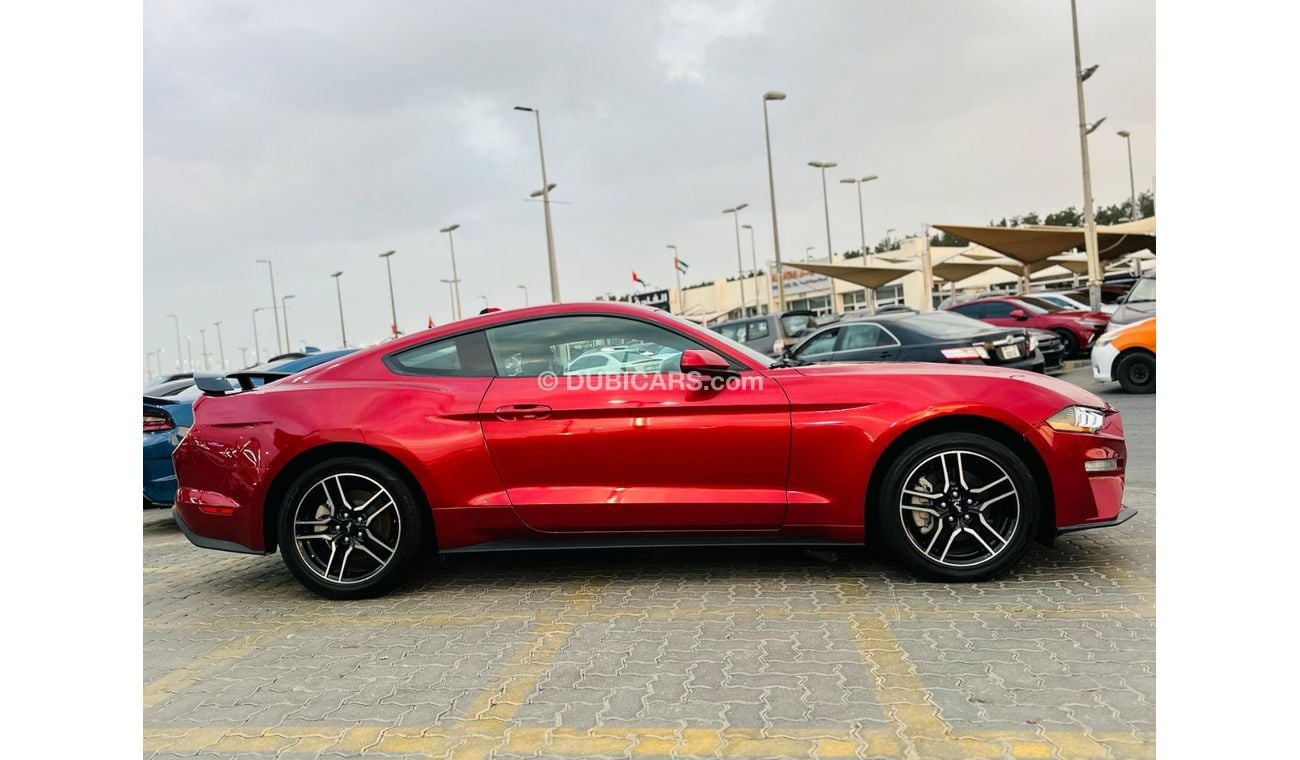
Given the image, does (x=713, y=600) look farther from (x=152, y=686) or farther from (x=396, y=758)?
(x=152, y=686)

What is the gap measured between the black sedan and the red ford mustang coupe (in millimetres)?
7844

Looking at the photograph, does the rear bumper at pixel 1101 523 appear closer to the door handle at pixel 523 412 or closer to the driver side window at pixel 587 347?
the driver side window at pixel 587 347

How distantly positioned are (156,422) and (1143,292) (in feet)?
49.1

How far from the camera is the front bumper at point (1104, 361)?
1259 centimetres

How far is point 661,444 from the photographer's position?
4500 mm

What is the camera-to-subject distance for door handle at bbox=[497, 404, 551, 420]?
4.61m

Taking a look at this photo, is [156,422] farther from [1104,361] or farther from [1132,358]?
A: [1132,358]

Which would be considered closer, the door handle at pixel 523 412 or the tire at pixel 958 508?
the tire at pixel 958 508

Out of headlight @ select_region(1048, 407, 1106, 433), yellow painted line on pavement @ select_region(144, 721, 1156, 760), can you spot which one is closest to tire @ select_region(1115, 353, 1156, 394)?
headlight @ select_region(1048, 407, 1106, 433)

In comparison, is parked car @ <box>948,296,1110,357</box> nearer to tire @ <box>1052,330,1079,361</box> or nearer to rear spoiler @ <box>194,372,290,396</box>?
tire @ <box>1052,330,1079,361</box>

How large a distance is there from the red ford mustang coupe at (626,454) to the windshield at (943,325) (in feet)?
27.3

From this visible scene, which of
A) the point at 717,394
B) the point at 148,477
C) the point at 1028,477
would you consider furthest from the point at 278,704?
the point at 148,477

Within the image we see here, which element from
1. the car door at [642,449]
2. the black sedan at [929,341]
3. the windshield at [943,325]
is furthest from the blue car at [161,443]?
the windshield at [943,325]

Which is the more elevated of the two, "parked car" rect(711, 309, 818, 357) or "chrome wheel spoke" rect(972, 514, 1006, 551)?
"parked car" rect(711, 309, 818, 357)
